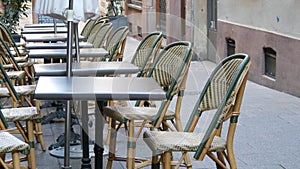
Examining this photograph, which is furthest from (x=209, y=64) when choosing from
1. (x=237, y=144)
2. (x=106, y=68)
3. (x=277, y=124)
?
(x=106, y=68)

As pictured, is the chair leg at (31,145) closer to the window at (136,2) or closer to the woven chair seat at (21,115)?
the woven chair seat at (21,115)

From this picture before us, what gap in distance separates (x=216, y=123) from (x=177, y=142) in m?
0.34

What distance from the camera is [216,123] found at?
412 centimetres

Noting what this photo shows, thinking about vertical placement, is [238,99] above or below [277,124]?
above

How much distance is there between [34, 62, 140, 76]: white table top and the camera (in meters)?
5.75

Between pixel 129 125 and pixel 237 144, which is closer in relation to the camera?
pixel 129 125

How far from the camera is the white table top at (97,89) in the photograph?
451 cm

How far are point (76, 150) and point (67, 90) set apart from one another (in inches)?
81.6

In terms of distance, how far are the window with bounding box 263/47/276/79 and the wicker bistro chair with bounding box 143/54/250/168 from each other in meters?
6.71

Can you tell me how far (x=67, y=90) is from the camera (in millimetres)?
4645

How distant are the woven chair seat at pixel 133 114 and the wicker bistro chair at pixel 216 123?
69 cm

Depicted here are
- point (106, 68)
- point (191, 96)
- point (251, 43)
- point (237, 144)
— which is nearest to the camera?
point (106, 68)

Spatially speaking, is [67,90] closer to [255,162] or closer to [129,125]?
[129,125]

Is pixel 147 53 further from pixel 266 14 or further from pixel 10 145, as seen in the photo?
pixel 266 14
